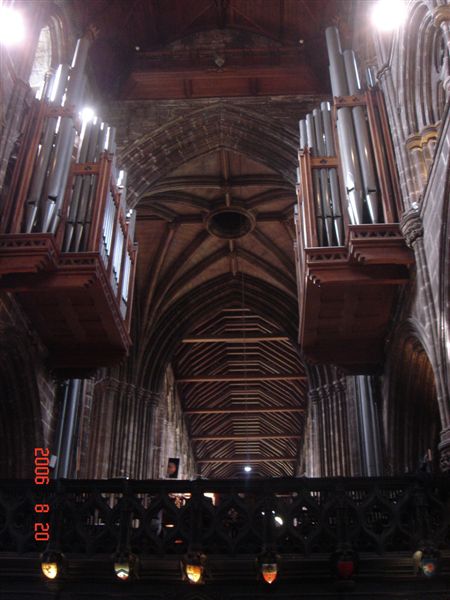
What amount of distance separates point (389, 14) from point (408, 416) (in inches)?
265

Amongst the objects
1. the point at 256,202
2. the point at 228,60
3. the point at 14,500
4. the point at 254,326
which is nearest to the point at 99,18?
the point at 228,60

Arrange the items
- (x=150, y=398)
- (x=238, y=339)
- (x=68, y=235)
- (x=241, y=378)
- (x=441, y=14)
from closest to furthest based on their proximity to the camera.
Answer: (x=441, y=14) → (x=68, y=235) → (x=150, y=398) → (x=238, y=339) → (x=241, y=378)

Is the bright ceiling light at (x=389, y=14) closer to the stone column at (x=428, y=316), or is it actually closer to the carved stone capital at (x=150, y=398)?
the stone column at (x=428, y=316)

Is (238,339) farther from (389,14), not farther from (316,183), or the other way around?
(389,14)

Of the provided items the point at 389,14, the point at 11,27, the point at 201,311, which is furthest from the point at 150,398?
the point at 389,14

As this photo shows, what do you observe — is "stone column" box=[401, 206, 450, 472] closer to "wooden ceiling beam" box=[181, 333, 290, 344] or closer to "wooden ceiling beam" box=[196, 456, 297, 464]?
"wooden ceiling beam" box=[181, 333, 290, 344]

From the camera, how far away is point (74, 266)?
33.0 feet

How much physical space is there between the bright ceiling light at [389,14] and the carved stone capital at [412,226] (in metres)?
3.13

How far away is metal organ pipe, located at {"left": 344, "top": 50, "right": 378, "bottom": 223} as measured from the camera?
1030 centimetres

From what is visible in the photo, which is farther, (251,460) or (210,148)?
(251,460)

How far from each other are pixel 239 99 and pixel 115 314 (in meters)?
7.62

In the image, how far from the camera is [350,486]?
8195 mm

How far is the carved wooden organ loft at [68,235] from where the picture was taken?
10055mm

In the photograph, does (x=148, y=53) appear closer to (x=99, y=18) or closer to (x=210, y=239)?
(x=99, y=18)
